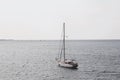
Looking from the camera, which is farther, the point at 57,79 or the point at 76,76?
the point at 76,76

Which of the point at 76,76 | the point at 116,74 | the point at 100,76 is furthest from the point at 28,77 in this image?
the point at 116,74

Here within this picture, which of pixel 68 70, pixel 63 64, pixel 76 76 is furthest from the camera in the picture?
pixel 63 64

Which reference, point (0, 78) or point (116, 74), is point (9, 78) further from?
point (116, 74)

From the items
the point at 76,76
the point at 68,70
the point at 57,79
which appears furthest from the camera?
the point at 68,70

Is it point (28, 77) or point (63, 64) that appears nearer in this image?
point (28, 77)

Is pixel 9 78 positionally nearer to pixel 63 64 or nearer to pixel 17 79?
pixel 17 79

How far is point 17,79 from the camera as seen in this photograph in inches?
3108

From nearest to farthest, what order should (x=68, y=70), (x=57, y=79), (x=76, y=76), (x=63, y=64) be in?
(x=57, y=79)
(x=76, y=76)
(x=68, y=70)
(x=63, y=64)

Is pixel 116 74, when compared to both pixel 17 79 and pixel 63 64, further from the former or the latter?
pixel 17 79

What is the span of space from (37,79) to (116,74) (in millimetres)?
26216

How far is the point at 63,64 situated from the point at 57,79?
24002mm

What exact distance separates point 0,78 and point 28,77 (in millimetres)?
8354

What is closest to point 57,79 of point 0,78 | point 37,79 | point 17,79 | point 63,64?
point 37,79

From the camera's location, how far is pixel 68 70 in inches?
3775
